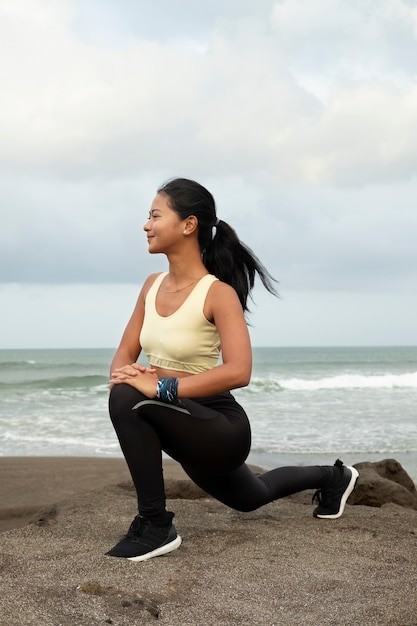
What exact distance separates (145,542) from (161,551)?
0.26ft

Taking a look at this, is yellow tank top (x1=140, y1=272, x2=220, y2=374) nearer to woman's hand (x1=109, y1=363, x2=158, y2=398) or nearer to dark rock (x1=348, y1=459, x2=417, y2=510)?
woman's hand (x1=109, y1=363, x2=158, y2=398)

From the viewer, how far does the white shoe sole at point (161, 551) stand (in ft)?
9.67

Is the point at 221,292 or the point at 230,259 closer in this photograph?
the point at 221,292

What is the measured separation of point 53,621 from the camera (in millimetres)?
2217

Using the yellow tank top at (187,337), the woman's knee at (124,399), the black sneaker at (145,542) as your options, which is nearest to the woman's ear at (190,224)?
the yellow tank top at (187,337)

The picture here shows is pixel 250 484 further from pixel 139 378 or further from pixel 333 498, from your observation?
pixel 139 378

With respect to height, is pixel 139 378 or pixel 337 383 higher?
pixel 139 378

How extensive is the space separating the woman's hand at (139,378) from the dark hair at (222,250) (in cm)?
65

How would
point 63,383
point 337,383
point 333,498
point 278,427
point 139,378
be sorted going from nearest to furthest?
point 139,378, point 333,498, point 278,427, point 63,383, point 337,383

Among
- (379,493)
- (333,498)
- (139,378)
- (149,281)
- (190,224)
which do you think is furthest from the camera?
(379,493)

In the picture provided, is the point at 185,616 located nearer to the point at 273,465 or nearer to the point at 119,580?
the point at 119,580

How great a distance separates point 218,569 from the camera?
2.87 metres

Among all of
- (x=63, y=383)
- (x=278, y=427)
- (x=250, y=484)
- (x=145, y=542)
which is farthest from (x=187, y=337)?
(x=63, y=383)

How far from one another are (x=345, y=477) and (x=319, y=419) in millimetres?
8368
